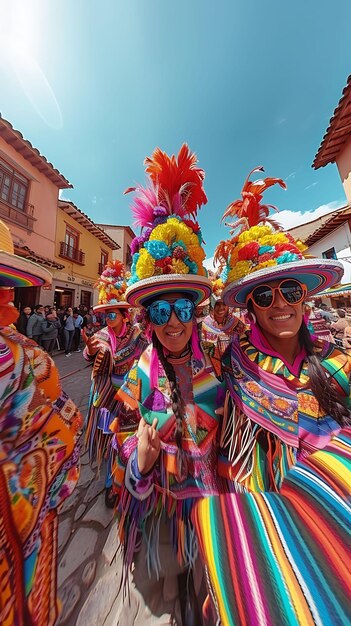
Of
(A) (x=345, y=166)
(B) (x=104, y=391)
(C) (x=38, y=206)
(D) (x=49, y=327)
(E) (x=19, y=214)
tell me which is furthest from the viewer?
(C) (x=38, y=206)

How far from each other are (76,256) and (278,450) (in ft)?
47.7

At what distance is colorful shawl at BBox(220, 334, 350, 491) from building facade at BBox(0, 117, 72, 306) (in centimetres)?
964

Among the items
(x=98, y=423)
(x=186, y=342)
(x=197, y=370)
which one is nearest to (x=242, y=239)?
(x=186, y=342)

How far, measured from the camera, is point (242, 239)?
4.69 feet

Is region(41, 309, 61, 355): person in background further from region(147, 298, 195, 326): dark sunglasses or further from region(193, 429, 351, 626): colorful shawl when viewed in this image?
region(193, 429, 351, 626): colorful shawl

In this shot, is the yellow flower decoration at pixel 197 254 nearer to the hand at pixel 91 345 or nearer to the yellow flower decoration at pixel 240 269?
the yellow flower decoration at pixel 240 269

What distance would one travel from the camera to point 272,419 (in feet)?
3.47

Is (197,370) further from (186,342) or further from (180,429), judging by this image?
(180,429)

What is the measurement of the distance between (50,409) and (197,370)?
0.84 m

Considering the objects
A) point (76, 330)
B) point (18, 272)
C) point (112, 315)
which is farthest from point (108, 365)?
point (76, 330)

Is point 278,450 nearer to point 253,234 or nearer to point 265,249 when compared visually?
point 265,249

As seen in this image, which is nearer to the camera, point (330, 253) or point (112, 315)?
point (112, 315)

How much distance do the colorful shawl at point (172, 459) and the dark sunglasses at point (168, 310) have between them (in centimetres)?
30

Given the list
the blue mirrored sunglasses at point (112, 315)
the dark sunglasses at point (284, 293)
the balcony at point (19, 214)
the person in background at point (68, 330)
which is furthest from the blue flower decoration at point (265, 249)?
the balcony at point (19, 214)
